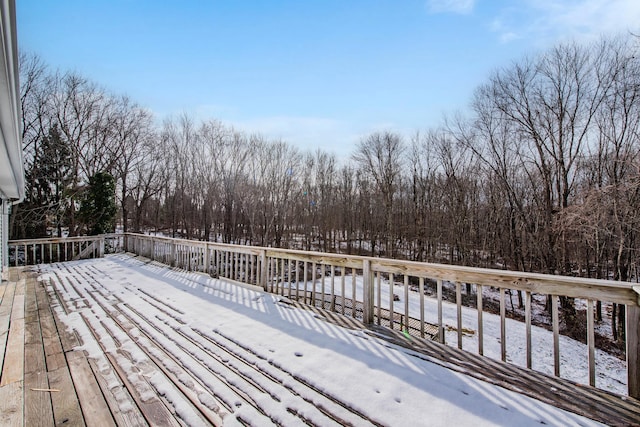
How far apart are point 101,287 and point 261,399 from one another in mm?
4896

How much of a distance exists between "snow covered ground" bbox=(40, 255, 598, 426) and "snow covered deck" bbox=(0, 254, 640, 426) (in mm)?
11

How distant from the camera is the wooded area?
9977 mm

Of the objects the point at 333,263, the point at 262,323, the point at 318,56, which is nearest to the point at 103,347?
the point at 262,323

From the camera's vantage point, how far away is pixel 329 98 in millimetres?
9812

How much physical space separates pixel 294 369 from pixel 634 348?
95.8 inches

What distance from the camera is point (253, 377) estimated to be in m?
2.19

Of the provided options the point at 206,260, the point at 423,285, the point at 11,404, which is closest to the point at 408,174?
the point at 206,260

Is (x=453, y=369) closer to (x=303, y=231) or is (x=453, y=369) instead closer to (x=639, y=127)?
(x=639, y=127)

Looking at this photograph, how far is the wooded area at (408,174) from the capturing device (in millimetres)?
9977

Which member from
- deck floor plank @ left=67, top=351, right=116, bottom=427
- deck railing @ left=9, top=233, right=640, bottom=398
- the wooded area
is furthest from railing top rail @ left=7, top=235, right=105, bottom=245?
deck floor plank @ left=67, top=351, right=116, bottom=427

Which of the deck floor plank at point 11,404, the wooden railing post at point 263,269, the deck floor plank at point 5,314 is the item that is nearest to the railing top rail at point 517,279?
the wooden railing post at point 263,269

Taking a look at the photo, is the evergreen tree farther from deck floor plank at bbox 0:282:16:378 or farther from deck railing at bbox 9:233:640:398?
deck floor plank at bbox 0:282:16:378

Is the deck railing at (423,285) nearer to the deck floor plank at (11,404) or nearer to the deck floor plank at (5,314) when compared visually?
the deck floor plank at (11,404)

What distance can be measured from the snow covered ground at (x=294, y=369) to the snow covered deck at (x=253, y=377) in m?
0.01
